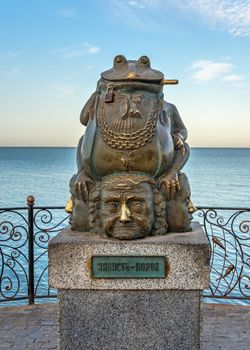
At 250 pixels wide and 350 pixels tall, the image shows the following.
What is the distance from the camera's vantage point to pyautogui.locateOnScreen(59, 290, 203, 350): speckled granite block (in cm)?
406

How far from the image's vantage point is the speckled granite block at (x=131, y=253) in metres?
4.00

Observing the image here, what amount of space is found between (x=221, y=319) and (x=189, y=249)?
9.19 ft

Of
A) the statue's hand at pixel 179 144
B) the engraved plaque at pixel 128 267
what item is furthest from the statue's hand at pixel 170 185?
the engraved plaque at pixel 128 267

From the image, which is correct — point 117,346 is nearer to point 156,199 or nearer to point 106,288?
point 106,288

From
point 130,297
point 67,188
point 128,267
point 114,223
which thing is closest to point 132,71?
point 114,223

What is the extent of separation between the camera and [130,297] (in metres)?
4.07

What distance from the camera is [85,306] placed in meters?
4.10

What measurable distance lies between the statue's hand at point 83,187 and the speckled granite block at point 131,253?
411 millimetres

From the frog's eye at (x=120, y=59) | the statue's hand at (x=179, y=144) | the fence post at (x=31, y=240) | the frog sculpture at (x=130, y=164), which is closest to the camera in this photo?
the frog sculpture at (x=130, y=164)

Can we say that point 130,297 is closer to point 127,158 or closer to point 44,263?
point 127,158

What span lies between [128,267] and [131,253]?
0.38 ft

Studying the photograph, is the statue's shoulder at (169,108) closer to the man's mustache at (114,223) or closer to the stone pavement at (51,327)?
the man's mustache at (114,223)

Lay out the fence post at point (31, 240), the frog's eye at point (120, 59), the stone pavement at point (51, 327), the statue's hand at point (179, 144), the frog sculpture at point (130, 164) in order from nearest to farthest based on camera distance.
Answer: the frog sculpture at point (130, 164) < the frog's eye at point (120, 59) < the statue's hand at point (179, 144) < the stone pavement at point (51, 327) < the fence post at point (31, 240)

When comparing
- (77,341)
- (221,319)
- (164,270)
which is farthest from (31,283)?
(164,270)
